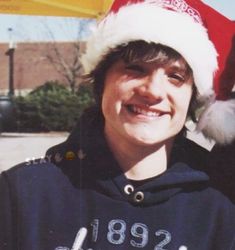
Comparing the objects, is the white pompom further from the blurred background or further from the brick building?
the brick building

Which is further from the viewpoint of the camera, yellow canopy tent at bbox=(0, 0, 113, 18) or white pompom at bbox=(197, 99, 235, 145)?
yellow canopy tent at bbox=(0, 0, 113, 18)

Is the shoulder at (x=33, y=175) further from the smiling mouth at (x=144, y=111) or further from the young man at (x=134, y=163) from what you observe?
the smiling mouth at (x=144, y=111)

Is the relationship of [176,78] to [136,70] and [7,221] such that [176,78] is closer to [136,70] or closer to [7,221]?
[136,70]

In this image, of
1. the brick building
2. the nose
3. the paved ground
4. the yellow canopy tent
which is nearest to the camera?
the nose

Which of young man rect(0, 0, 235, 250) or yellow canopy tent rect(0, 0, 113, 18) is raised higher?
yellow canopy tent rect(0, 0, 113, 18)

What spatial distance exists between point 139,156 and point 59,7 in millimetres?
312

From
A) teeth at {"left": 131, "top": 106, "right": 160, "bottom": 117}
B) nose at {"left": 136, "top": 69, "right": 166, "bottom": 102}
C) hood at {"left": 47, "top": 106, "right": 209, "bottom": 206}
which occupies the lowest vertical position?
hood at {"left": 47, "top": 106, "right": 209, "bottom": 206}

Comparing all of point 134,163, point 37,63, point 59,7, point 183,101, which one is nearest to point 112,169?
point 134,163

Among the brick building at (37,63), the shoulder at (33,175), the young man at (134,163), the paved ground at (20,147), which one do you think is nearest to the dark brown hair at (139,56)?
the young man at (134,163)

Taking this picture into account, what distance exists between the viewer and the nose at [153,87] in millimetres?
724

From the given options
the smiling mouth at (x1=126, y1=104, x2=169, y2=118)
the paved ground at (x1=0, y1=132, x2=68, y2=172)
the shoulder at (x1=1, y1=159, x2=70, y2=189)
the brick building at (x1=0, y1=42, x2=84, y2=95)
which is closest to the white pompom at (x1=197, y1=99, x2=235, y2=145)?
the smiling mouth at (x1=126, y1=104, x2=169, y2=118)

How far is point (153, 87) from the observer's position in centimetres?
72

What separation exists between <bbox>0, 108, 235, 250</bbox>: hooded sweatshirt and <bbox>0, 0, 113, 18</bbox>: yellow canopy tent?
207mm

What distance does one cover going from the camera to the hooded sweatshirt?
2.55ft
